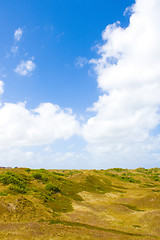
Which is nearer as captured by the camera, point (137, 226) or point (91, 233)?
point (91, 233)

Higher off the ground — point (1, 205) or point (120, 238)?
point (1, 205)

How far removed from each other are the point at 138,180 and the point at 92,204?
110 feet

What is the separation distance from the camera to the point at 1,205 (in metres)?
23.8

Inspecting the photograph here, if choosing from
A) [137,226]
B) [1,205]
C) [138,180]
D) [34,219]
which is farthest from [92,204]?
[138,180]

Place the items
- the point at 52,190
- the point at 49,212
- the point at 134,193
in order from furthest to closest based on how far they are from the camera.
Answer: the point at 134,193, the point at 52,190, the point at 49,212

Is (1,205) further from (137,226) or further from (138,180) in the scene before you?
(138,180)

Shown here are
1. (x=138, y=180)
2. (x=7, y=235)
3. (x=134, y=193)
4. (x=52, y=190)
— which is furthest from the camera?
(x=138, y=180)

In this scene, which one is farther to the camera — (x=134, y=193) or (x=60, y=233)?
(x=134, y=193)

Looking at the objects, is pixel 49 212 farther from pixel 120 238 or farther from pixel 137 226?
pixel 137 226

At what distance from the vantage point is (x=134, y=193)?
144 feet

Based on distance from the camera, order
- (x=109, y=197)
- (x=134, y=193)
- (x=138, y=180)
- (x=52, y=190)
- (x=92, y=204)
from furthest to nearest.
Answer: (x=138, y=180), (x=134, y=193), (x=109, y=197), (x=52, y=190), (x=92, y=204)

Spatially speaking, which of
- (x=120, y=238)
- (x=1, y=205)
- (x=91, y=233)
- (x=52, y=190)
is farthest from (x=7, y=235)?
(x=52, y=190)

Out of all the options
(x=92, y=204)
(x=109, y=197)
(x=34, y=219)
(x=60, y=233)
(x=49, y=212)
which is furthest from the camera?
(x=109, y=197)

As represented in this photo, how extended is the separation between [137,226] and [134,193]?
21256 mm
